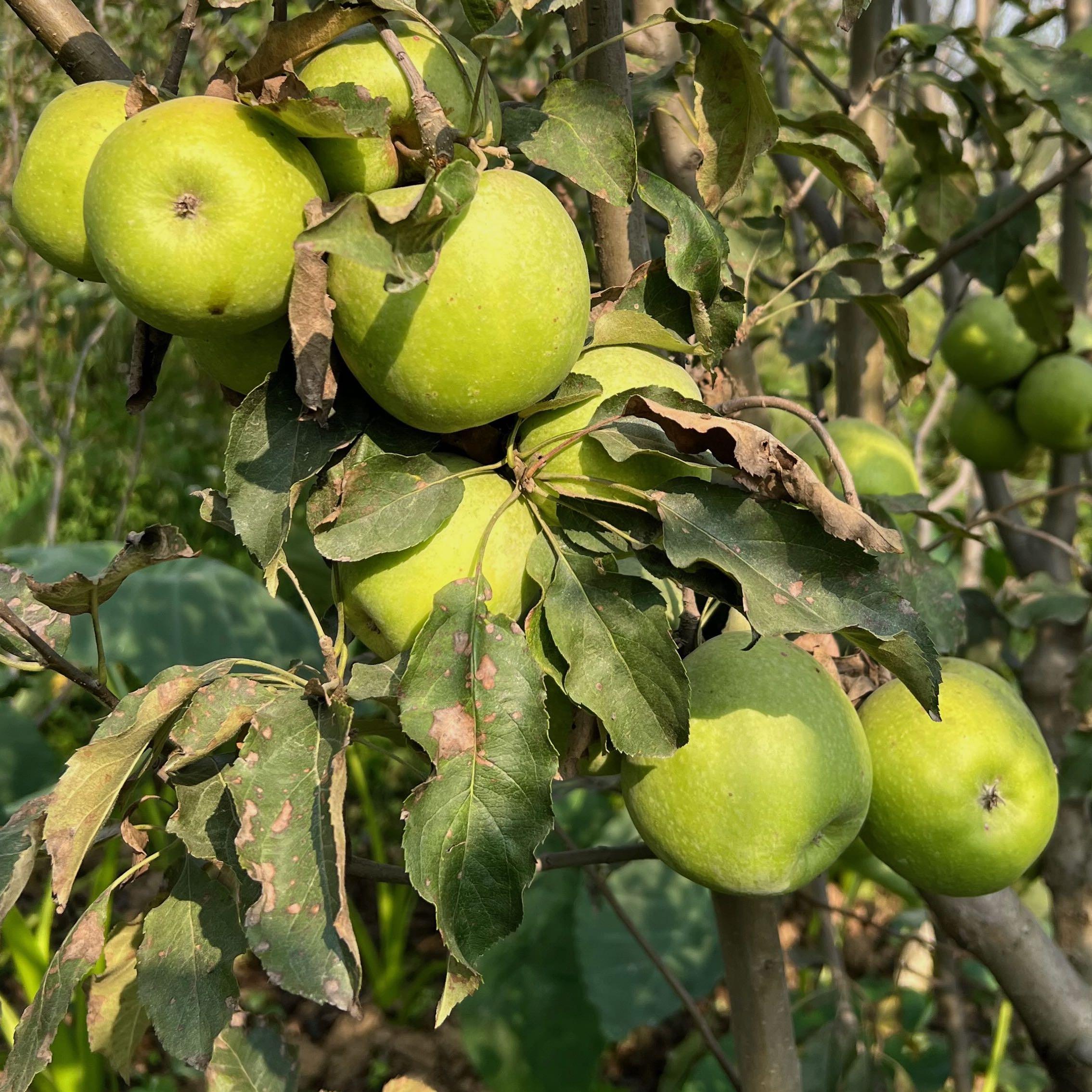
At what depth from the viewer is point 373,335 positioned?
68 cm

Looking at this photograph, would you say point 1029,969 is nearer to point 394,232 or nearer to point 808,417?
point 808,417

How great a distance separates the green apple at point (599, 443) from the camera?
0.78m

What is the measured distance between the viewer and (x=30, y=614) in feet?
3.48

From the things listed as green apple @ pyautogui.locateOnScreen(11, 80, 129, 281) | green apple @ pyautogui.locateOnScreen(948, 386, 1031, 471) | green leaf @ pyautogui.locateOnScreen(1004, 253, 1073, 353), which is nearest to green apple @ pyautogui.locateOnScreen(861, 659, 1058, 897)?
green apple @ pyautogui.locateOnScreen(11, 80, 129, 281)

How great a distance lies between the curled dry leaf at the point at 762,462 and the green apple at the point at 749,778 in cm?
16

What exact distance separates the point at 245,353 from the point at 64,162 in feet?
0.57

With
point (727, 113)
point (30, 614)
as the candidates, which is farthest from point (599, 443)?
point (30, 614)

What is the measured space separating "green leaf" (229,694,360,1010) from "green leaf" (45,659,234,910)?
8cm

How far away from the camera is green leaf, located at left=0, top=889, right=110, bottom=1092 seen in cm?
76

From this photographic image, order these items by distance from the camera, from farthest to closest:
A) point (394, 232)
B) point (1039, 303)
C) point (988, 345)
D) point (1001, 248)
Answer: point (988, 345), point (1039, 303), point (1001, 248), point (394, 232)

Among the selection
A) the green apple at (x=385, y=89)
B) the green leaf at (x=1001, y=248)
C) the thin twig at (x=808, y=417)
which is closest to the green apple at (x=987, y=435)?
the green leaf at (x=1001, y=248)

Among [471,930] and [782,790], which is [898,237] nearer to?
[782,790]

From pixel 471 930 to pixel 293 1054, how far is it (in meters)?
0.39

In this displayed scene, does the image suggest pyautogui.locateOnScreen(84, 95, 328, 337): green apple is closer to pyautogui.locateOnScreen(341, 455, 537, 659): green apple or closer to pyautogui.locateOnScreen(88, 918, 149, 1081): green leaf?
pyautogui.locateOnScreen(341, 455, 537, 659): green apple
